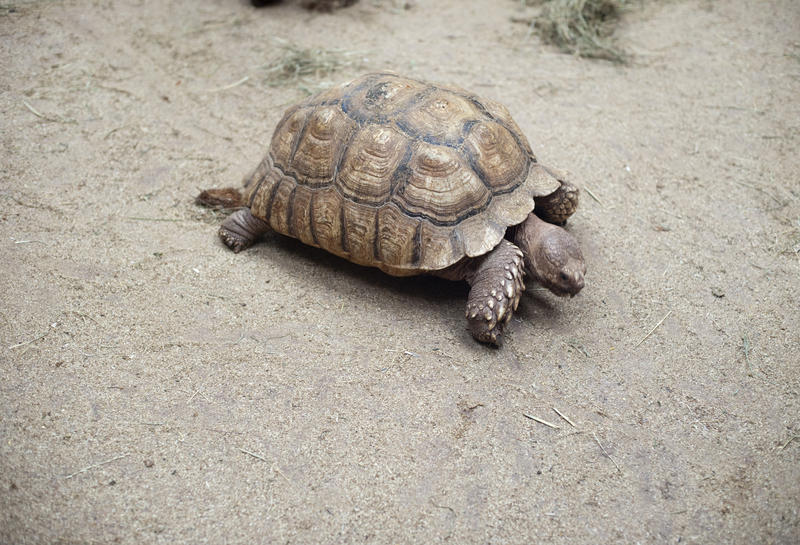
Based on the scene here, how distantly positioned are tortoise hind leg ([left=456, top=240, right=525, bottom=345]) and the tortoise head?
128 mm

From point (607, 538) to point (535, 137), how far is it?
3.16 metres

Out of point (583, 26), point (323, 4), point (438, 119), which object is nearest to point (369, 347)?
point (438, 119)

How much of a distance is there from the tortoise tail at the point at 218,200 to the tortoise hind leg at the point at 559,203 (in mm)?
1974

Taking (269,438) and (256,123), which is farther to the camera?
(256,123)

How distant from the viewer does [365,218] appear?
3082 mm

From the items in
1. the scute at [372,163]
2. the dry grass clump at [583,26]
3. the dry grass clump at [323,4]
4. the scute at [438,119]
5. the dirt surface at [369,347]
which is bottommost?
the dirt surface at [369,347]

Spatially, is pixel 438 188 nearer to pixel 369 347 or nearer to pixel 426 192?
pixel 426 192

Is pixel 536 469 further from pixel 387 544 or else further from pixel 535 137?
pixel 535 137

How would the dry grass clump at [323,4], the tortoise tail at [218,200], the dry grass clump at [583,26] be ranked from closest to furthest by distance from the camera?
the tortoise tail at [218,200] < the dry grass clump at [583,26] < the dry grass clump at [323,4]

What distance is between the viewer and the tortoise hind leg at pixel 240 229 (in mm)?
3533

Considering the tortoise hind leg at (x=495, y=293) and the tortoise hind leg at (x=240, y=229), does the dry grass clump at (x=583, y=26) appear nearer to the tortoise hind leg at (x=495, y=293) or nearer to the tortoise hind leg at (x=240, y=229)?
the tortoise hind leg at (x=495, y=293)

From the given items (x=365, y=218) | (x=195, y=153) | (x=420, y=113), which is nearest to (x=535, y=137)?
(x=420, y=113)

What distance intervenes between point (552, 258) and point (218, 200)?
2217 mm

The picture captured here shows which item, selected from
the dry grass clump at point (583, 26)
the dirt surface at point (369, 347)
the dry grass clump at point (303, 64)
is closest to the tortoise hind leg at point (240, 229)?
the dirt surface at point (369, 347)
